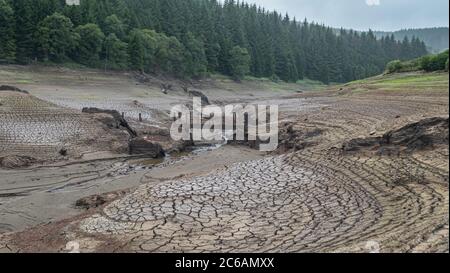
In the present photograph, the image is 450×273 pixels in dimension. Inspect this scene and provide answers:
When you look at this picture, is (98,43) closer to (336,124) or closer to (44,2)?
(44,2)

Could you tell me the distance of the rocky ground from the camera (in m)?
7.07

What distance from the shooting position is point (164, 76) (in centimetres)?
6256

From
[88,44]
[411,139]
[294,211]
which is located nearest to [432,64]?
[411,139]

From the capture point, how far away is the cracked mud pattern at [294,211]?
6.73 metres

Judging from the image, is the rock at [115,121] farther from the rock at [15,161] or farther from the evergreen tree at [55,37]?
the evergreen tree at [55,37]

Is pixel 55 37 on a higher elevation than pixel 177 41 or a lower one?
lower

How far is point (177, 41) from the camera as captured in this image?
68.6 metres

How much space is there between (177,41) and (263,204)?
61982 mm

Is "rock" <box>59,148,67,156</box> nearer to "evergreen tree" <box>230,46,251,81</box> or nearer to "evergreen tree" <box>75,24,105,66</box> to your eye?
"evergreen tree" <box>75,24,105,66</box>

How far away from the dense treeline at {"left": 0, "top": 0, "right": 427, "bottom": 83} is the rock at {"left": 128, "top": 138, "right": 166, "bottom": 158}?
33.5m

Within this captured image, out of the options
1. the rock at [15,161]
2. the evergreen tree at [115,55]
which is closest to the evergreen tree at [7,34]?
the evergreen tree at [115,55]

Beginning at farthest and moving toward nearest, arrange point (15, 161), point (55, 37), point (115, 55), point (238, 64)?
point (238, 64) < point (115, 55) < point (55, 37) < point (15, 161)

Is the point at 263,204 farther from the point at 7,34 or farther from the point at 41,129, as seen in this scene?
the point at 7,34

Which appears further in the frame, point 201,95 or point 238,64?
point 238,64
